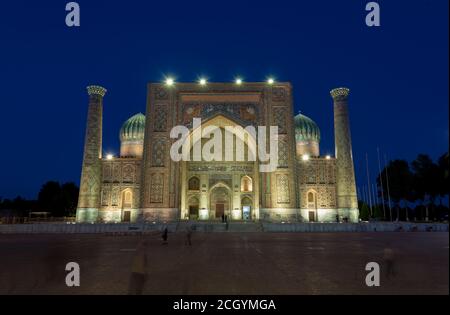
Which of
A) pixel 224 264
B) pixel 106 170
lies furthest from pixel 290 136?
pixel 224 264

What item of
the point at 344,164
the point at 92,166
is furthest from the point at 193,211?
the point at 344,164

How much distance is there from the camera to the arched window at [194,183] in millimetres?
34062

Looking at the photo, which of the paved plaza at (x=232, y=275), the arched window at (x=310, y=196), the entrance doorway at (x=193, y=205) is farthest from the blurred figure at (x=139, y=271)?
the entrance doorway at (x=193, y=205)

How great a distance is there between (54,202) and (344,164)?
1480 inches

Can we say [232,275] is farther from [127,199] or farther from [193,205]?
[193,205]

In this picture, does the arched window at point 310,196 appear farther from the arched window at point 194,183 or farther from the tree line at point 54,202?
the tree line at point 54,202

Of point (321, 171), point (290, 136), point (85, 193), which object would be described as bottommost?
point (85, 193)

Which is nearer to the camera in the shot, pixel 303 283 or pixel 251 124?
pixel 303 283

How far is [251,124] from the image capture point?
31031 mm

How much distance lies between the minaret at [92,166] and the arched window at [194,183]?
8.30m

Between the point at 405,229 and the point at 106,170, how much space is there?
24666 millimetres
